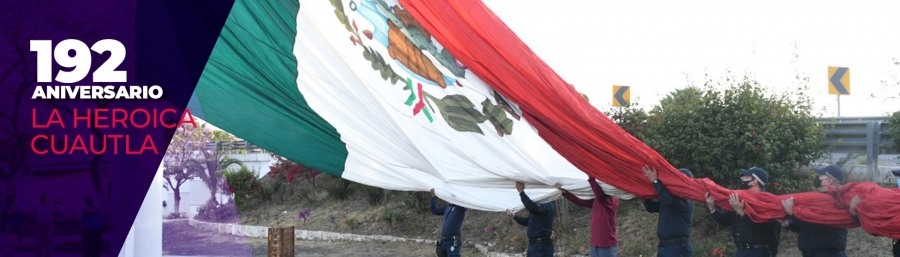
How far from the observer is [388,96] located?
22.5 feet

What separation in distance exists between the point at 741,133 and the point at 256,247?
11.2 meters

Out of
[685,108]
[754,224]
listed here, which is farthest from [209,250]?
[754,224]

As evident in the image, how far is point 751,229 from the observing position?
7.32 m

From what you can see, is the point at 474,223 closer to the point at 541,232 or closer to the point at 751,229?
the point at 541,232

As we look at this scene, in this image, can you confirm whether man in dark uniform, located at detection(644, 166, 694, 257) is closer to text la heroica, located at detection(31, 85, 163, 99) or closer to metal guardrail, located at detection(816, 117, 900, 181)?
text la heroica, located at detection(31, 85, 163, 99)

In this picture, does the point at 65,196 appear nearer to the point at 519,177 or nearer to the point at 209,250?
the point at 519,177

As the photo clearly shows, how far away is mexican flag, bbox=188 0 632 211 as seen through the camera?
6.67 meters

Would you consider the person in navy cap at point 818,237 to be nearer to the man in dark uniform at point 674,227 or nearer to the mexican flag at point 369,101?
the man in dark uniform at point 674,227

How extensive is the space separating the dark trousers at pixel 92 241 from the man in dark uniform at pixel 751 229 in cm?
586

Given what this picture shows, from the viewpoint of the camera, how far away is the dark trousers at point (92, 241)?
8.34 m

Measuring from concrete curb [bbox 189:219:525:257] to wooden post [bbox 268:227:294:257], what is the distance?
7201 mm

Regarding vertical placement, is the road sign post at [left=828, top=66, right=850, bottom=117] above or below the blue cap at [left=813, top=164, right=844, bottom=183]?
above

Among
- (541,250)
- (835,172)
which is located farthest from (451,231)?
(835,172)

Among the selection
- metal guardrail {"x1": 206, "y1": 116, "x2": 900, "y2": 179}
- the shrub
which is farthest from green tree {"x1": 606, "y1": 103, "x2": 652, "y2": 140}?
the shrub
